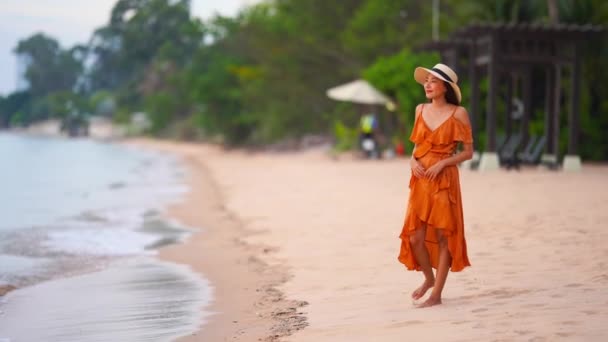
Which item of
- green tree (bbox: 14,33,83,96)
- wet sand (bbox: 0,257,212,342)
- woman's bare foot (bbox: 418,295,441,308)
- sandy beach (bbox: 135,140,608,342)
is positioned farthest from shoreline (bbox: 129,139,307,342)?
green tree (bbox: 14,33,83,96)

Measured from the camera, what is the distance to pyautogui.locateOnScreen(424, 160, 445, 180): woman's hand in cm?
545

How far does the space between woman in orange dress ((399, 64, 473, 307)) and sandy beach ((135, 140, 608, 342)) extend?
0.33 meters

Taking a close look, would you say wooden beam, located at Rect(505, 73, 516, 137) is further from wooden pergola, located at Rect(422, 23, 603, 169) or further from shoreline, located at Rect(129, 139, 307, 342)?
shoreline, located at Rect(129, 139, 307, 342)

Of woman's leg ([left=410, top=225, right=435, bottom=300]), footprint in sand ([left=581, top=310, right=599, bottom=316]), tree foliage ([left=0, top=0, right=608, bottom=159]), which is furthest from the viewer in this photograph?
tree foliage ([left=0, top=0, right=608, bottom=159])

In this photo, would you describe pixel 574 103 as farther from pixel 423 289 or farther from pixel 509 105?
pixel 423 289

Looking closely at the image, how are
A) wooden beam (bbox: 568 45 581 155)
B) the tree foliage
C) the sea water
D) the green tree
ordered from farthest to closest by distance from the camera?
the green tree, the tree foliage, wooden beam (bbox: 568 45 581 155), the sea water

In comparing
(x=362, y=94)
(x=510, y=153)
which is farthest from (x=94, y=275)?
(x=362, y=94)

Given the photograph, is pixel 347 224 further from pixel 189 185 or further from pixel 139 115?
pixel 139 115

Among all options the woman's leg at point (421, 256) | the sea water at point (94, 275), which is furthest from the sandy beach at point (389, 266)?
the sea water at point (94, 275)

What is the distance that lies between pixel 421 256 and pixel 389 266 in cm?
185

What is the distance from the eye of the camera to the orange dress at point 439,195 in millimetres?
5469

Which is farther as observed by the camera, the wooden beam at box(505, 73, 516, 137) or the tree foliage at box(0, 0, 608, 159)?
the tree foliage at box(0, 0, 608, 159)

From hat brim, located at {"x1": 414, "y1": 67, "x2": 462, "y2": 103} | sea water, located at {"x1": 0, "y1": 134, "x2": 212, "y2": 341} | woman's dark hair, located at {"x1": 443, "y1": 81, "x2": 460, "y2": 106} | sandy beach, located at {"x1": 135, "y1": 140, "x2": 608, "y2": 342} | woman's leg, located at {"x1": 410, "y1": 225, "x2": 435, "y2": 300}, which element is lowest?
sea water, located at {"x1": 0, "y1": 134, "x2": 212, "y2": 341}

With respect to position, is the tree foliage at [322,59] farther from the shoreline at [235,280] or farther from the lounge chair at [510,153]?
the shoreline at [235,280]
